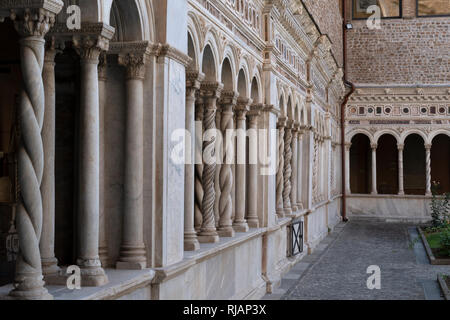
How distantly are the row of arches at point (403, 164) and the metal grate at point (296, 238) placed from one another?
1538cm

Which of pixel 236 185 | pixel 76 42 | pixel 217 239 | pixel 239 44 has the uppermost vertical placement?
pixel 239 44

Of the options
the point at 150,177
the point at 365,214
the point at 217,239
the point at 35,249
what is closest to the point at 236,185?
the point at 217,239

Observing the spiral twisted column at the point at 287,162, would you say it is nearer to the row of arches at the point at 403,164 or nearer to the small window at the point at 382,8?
the small window at the point at 382,8

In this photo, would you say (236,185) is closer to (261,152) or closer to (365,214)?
(261,152)

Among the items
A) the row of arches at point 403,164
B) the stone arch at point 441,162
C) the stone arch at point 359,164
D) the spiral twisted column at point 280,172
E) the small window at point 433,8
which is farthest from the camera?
the stone arch at point 359,164

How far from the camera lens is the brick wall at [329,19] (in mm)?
17628

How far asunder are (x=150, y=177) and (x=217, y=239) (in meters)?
2.50

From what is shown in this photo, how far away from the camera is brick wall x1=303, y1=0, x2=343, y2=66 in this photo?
17.6 meters

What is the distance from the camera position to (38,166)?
407 cm

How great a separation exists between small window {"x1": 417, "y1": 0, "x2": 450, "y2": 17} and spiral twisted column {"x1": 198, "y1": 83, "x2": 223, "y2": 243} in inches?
846

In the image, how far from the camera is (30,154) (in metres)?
4.04

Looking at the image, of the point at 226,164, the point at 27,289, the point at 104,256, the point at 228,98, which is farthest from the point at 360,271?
the point at 27,289

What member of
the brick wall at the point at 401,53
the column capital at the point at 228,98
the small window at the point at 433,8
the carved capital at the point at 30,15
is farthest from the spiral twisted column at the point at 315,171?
the carved capital at the point at 30,15

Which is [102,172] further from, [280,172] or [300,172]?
[300,172]
